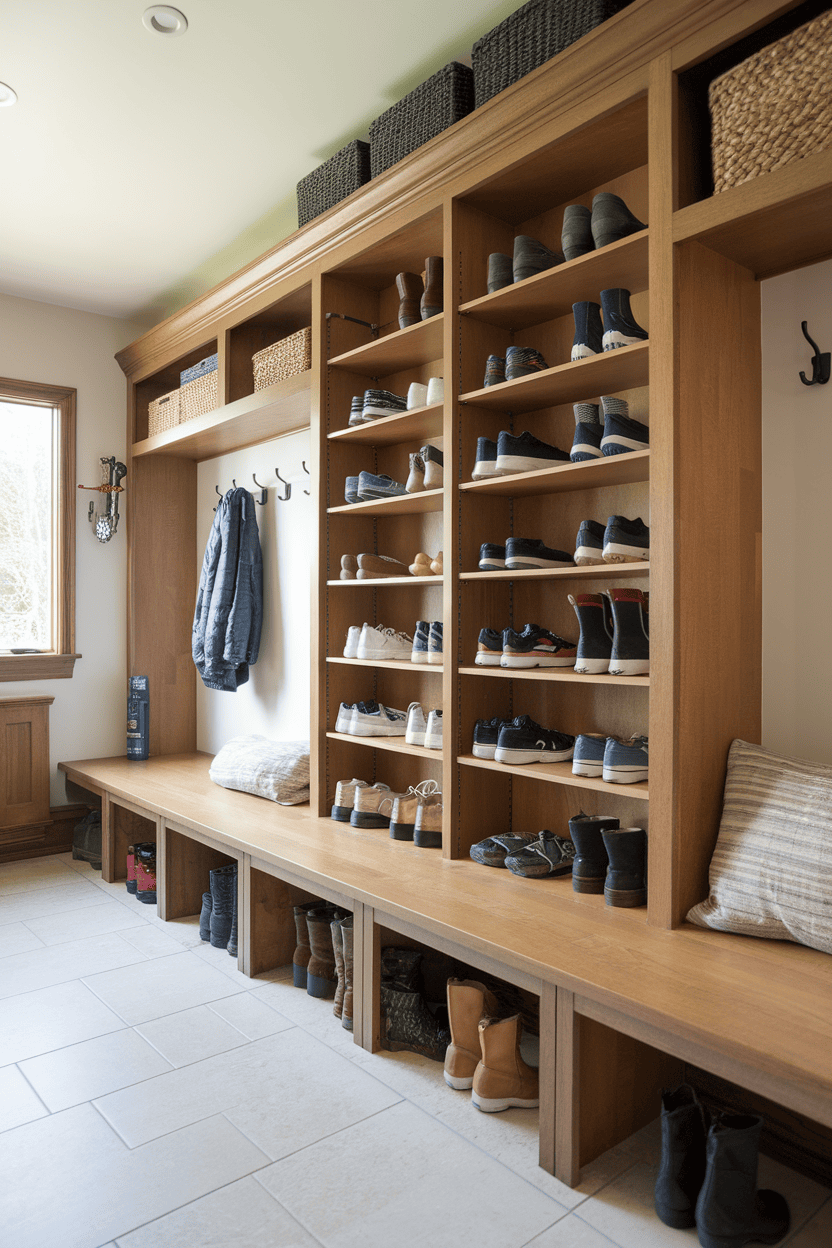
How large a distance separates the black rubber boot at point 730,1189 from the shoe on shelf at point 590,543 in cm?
126

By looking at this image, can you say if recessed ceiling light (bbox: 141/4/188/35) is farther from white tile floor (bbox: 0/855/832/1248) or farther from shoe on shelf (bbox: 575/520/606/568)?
white tile floor (bbox: 0/855/832/1248)

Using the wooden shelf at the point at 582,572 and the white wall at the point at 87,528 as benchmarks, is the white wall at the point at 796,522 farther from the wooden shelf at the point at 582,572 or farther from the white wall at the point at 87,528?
the white wall at the point at 87,528

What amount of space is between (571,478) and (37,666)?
10.2 ft

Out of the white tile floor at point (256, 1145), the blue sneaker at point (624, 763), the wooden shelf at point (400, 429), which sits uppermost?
the wooden shelf at point (400, 429)

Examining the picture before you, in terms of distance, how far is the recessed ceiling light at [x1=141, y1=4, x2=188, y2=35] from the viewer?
2.26m

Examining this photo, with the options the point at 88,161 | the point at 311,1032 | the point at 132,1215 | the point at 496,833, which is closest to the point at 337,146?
the point at 88,161

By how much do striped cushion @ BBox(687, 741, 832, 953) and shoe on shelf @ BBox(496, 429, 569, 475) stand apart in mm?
940

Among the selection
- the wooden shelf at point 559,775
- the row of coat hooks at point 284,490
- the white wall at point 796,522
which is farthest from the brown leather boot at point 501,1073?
the row of coat hooks at point 284,490

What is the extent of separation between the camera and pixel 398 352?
2.81m

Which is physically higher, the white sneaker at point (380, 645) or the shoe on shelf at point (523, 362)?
the shoe on shelf at point (523, 362)

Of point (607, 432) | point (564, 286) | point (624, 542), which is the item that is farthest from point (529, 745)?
point (564, 286)

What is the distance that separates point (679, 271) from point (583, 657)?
3.08 ft

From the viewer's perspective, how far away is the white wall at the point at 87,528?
4219mm

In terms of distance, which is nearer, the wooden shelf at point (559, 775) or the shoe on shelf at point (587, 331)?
the wooden shelf at point (559, 775)
